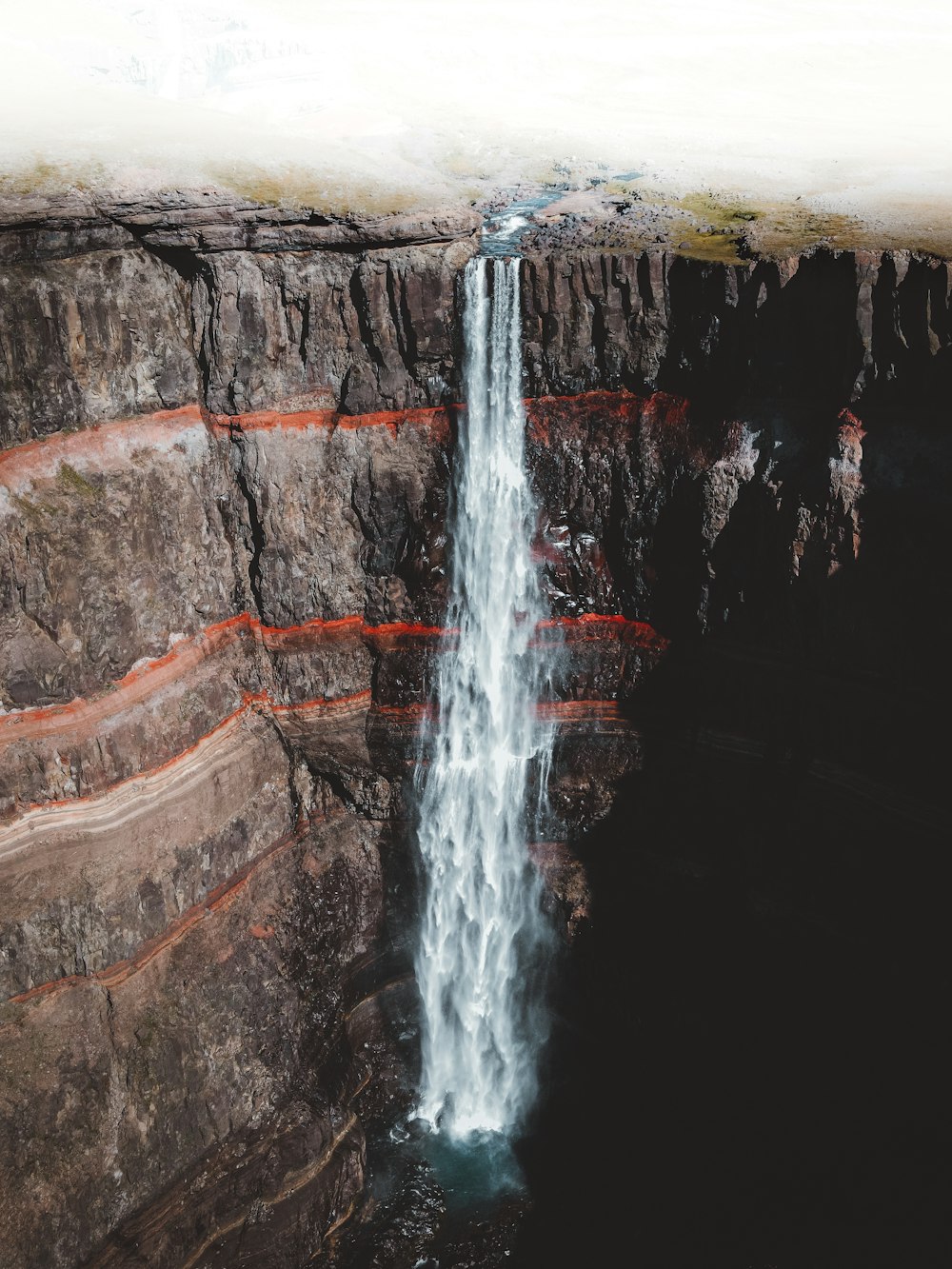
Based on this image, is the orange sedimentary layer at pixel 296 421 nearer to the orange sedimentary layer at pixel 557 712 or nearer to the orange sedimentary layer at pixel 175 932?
the orange sedimentary layer at pixel 557 712

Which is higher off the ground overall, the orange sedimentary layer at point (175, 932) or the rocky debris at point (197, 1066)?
the orange sedimentary layer at point (175, 932)

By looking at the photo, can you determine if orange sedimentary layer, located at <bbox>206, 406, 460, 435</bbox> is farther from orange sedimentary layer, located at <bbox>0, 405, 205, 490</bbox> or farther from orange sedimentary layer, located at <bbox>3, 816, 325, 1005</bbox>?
orange sedimentary layer, located at <bbox>3, 816, 325, 1005</bbox>

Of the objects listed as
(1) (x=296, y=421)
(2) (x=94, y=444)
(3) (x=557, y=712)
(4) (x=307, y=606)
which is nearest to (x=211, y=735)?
(4) (x=307, y=606)

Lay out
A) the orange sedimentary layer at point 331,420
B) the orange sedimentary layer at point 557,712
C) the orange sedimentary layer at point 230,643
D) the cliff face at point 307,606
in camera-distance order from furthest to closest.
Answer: the orange sedimentary layer at point 557,712
the orange sedimentary layer at point 331,420
the orange sedimentary layer at point 230,643
the cliff face at point 307,606

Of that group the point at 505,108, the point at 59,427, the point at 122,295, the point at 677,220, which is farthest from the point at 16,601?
the point at 505,108

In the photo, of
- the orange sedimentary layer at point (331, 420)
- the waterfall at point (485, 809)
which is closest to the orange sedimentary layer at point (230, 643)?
the waterfall at point (485, 809)

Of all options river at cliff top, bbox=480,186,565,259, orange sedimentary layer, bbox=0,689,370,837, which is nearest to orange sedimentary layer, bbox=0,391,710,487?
river at cliff top, bbox=480,186,565,259
